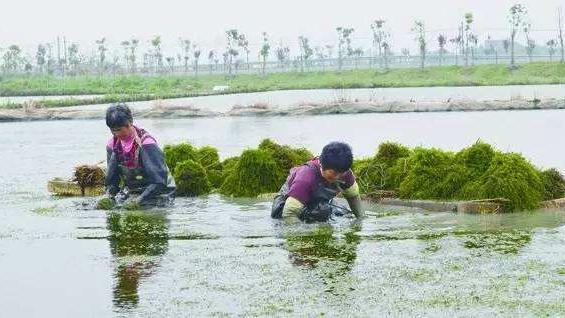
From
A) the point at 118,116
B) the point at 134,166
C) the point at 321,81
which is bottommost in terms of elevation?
the point at 321,81

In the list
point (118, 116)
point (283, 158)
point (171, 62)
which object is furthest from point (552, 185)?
point (171, 62)

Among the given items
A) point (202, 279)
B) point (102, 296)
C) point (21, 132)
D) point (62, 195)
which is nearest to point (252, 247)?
point (202, 279)

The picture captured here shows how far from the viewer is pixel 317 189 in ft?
36.9

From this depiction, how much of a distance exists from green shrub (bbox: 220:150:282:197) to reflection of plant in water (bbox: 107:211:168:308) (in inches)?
82.5

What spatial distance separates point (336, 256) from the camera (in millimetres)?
9523

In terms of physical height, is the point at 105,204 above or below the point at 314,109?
above

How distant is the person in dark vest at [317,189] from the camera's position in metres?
10.8

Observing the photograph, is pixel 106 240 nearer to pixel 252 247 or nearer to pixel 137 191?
pixel 252 247

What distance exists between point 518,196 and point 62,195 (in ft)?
22.8

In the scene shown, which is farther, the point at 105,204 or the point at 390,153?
the point at 390,153

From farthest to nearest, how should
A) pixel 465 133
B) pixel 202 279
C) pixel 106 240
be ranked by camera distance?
pixel 465 133
pixel 106 240
pixel 202 279

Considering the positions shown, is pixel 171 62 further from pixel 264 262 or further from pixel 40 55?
pixel 264 262

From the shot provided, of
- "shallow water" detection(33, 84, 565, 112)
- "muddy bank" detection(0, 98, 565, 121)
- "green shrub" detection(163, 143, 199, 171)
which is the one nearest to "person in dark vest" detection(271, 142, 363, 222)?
"green shrub" detection(163, 143, 199, 171)

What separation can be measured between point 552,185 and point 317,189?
11.3 feet
